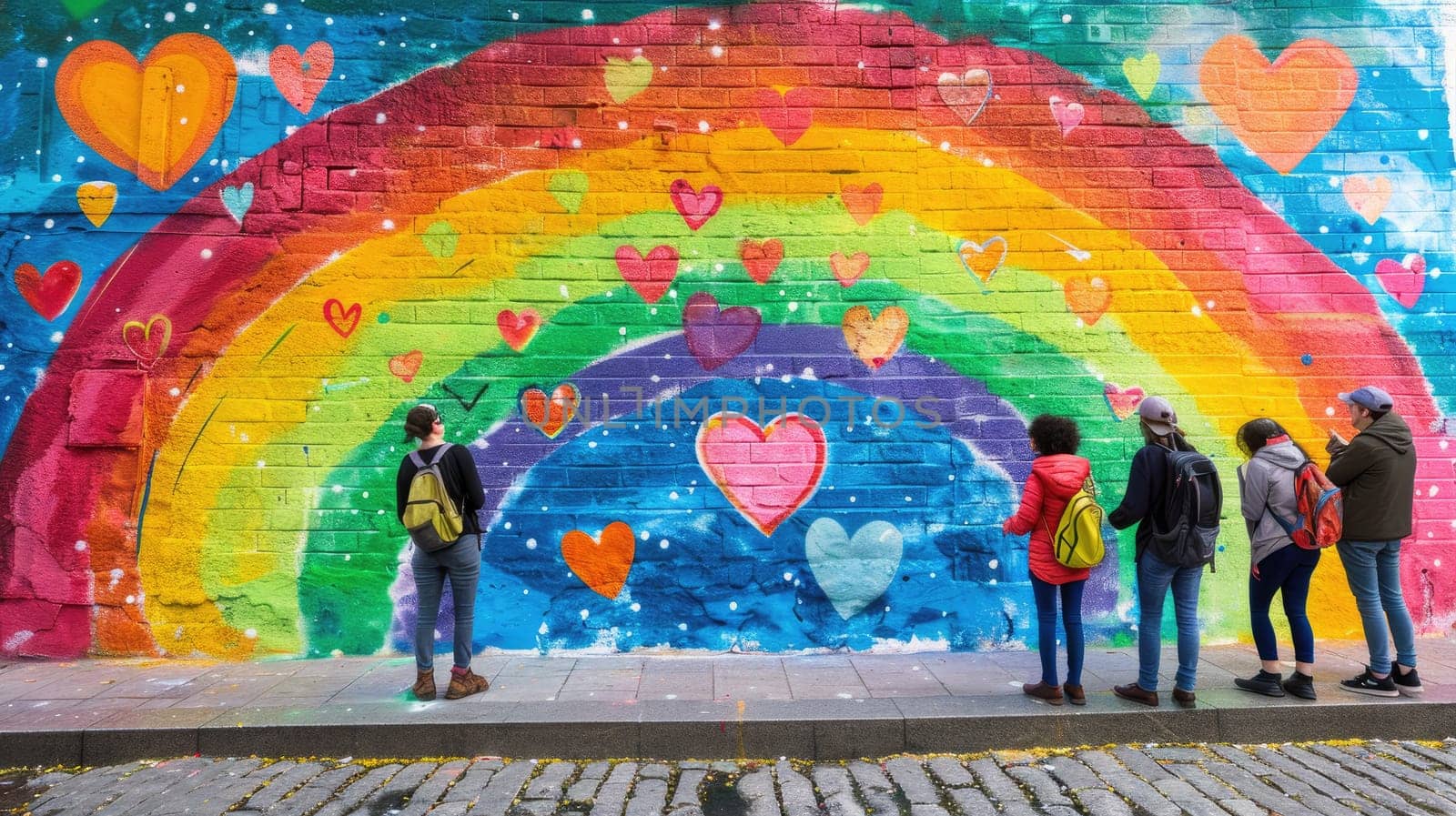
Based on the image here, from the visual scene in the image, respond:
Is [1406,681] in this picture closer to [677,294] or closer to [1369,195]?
[1369,195]

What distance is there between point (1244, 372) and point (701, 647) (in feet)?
13.0

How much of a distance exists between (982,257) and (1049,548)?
2.16m

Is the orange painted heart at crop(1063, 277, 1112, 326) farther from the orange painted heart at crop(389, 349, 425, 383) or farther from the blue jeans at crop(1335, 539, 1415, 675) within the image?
the orange painted heart at crop(389, 349, 425, 383)

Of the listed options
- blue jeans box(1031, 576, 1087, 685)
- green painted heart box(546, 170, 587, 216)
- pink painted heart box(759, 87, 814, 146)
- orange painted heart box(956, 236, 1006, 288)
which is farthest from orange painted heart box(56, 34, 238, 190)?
blue jeans box(1031, 576, 1087, 685)

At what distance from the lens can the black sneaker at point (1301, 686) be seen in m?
4.52

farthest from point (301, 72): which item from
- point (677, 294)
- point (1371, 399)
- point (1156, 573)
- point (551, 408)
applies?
point (1371, 399)

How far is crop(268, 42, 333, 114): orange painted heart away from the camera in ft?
19.2

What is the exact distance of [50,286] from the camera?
18.8 ft

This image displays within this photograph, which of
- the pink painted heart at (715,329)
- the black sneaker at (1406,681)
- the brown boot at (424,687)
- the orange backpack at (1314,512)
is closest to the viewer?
the orange backpack at (1314,512)

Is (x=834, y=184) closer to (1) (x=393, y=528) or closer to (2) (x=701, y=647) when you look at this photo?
(2) (x=701, y=647)

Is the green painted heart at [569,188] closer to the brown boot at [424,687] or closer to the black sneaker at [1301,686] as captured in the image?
the brown boot at [424,687]

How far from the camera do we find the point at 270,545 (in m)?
5.66

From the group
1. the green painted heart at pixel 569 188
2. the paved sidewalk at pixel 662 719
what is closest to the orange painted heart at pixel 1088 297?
the paved sidewalk at pixel 662 719

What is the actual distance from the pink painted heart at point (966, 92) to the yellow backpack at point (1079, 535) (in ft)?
9.21
